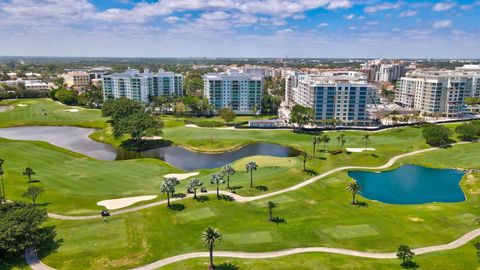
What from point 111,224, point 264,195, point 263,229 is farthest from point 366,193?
point 111,224

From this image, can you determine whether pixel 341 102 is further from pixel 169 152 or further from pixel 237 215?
pixel 237 215

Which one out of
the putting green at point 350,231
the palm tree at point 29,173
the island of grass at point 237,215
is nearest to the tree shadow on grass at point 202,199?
the island of grass at point 237,215

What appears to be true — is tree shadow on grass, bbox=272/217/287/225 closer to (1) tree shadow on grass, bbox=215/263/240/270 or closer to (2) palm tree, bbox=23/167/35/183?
(1) tree shadow on grass, bbox=215/263/240/270

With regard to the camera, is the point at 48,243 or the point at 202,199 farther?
the point at 202,199

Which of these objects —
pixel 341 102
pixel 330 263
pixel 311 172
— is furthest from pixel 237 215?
pixel 341 102

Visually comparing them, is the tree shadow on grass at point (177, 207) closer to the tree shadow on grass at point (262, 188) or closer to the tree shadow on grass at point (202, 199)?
the tree shadow on grass at point (202, 199)

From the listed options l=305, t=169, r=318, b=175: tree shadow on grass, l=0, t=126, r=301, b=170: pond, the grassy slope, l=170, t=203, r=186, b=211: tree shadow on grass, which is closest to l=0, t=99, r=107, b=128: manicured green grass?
l=0, t=126, r=301, b=170: pond

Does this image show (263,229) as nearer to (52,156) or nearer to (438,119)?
(52,156)
